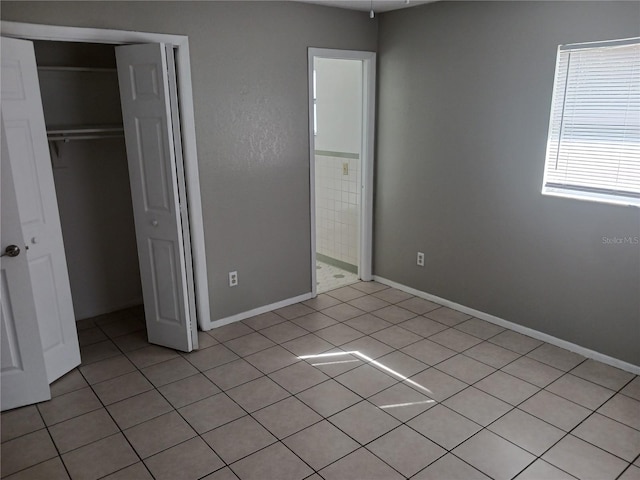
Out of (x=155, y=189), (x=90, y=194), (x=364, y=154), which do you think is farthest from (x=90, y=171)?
(x=364, y=154)

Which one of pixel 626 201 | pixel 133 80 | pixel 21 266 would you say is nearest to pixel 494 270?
pixel 626 201

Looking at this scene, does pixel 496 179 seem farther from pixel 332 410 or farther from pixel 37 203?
pixel 37 203

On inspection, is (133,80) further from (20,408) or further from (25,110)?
(20,408)

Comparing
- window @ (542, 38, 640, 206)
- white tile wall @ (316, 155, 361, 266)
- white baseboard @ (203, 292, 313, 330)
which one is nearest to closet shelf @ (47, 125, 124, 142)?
white baseboard @ (203, 292, 313, 330)

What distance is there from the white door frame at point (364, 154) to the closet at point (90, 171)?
152cm

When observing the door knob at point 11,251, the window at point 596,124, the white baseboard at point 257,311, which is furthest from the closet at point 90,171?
the window at point 596,124

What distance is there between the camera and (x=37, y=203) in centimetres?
288

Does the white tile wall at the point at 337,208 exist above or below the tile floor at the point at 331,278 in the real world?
above

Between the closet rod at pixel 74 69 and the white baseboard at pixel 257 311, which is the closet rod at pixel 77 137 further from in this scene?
the white baseboard at pixel 257 311

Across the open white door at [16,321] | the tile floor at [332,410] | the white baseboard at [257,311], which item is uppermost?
the open white door at [16,321]

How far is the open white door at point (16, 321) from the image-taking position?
257 cm

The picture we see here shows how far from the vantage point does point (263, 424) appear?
2658 millimetres

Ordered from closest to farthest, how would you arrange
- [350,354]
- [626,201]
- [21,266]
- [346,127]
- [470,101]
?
[21,266], [626,201], [350,354], [470,101], [346,127]

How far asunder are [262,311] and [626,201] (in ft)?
Answer: 9.01
